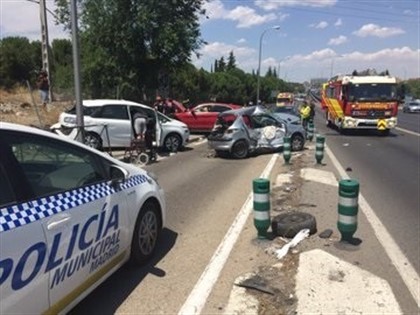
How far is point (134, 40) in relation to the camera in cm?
2761

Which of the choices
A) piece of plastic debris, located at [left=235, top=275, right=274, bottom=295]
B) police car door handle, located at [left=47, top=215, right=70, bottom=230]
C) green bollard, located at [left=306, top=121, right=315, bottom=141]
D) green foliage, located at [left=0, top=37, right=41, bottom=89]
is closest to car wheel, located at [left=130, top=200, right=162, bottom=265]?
piece of plastic debris, located at [left=235, top=275, right=274, bottom=295]

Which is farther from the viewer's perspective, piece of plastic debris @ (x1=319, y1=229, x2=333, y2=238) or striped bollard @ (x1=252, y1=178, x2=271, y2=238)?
piece of plastic debris @ (x1=319, y1=229, x2=333, y2=238)

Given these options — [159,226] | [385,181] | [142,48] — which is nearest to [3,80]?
[142,48]

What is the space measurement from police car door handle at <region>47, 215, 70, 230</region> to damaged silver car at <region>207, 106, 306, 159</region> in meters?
13.1

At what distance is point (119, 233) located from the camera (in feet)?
17.0

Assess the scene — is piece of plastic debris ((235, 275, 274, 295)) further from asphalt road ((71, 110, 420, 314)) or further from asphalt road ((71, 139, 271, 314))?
asphalt road ((71, 139, 271, 314))

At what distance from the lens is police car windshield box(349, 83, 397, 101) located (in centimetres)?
2578

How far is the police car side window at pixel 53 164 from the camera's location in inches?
160

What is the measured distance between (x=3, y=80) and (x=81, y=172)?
1877 inches

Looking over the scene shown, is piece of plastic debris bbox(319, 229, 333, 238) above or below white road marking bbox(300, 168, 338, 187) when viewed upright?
above

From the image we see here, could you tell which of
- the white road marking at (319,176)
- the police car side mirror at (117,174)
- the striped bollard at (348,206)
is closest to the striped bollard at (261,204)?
the striped bollard at (348,206)

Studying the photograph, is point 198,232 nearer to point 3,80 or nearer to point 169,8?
point 169,8

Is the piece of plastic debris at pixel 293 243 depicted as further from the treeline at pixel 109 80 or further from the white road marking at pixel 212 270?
the treeline at pixel 109 80

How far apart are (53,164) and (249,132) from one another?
1346 cm
